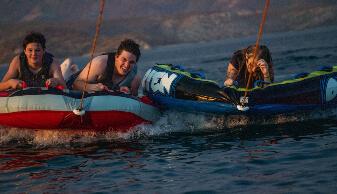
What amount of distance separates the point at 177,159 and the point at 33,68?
3757 millimetres

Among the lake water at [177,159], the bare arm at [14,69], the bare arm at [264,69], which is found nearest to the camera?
the lake water at [177,159]

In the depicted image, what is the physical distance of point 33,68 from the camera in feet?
31.6

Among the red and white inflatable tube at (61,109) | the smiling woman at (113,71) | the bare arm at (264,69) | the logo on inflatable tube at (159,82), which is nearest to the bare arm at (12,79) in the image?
the red and white inflatable tube at (61,109)

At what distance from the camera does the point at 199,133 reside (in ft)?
31.1

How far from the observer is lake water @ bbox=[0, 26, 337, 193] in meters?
6.02

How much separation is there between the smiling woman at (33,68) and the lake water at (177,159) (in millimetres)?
914

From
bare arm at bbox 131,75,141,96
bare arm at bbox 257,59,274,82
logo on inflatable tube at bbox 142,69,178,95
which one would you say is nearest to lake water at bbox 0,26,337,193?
logo on inflatable tube at bbox 142,69,178,95

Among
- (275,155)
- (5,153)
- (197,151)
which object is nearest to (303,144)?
(275,155)

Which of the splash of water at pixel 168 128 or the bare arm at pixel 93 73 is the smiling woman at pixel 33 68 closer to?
the bare arm at pixel 93 73

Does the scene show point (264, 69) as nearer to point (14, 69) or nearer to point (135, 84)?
point (135, 84)

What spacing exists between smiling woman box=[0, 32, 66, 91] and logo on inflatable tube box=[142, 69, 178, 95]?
194 cm

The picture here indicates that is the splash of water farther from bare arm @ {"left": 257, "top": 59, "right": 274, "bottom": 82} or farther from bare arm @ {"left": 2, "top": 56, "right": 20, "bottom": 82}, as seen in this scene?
bare arm @ {"left": 2, "top": 56, "right": 20, "bottom": 82}

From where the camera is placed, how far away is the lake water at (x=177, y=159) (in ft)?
19.7

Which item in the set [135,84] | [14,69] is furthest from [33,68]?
[135,84]
